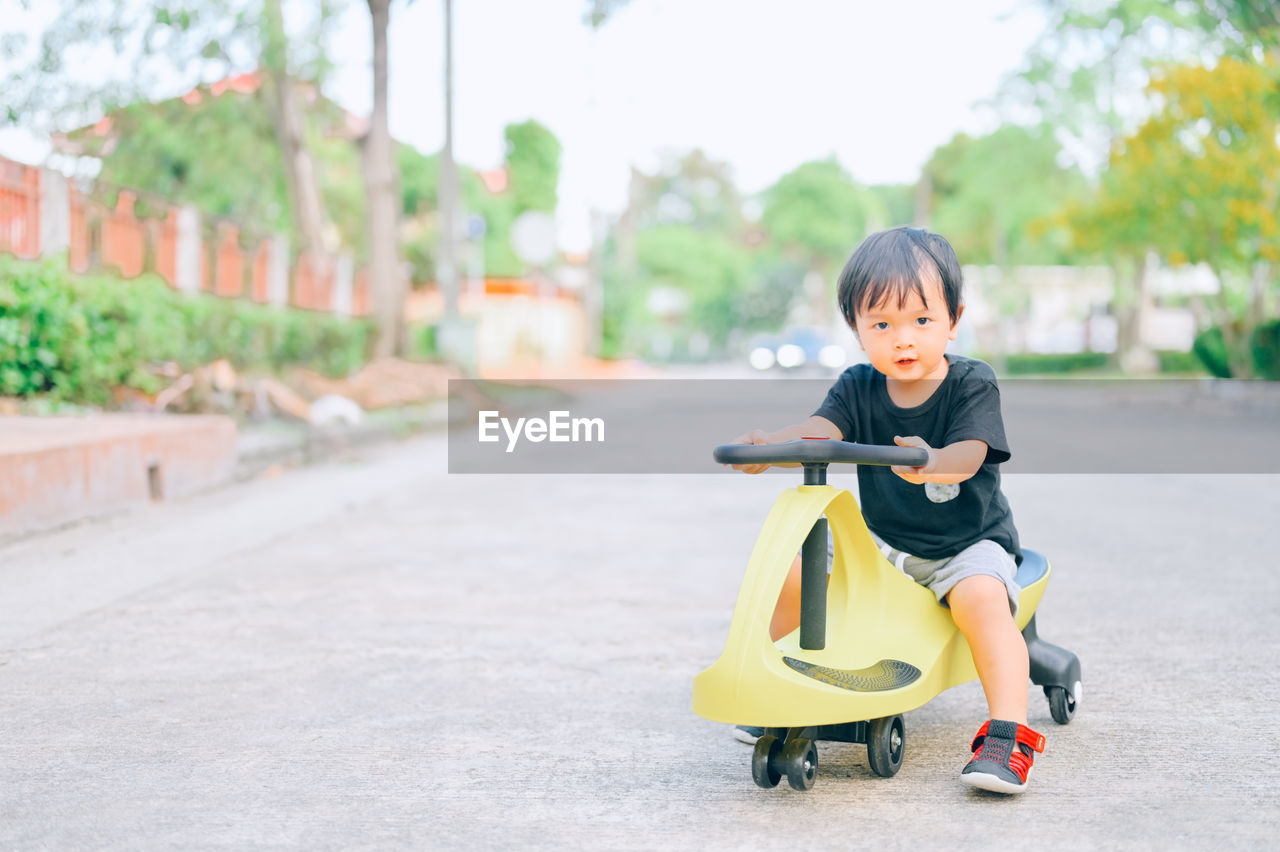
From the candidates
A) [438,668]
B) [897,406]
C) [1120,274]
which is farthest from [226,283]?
[1120,274]

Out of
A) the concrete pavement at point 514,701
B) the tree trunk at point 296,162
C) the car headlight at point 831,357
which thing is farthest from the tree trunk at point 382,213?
the car headlight at point 831,357

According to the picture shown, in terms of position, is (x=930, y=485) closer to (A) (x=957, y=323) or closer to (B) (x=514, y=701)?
(A) (x=957, y=323)

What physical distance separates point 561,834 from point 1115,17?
32236mm

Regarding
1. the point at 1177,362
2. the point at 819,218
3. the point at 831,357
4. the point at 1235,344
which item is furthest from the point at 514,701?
the point at 819,218

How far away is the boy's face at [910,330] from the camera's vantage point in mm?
3195

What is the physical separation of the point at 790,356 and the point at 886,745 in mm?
39713

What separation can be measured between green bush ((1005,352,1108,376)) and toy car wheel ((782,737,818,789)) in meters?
40.5

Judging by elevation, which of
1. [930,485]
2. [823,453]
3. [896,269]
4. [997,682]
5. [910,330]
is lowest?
[997,682]

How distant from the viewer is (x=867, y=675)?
3.11m

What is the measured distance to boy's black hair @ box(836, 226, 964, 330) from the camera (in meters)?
3.18

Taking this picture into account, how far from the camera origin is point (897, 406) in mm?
3363

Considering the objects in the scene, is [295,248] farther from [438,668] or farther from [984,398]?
[984,398]

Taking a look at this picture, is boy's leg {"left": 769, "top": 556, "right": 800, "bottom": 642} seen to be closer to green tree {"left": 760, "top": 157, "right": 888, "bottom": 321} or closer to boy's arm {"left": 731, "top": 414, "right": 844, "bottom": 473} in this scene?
boy's arm {"left": 731, "top": 414, "right": 844, "bottom": 473}

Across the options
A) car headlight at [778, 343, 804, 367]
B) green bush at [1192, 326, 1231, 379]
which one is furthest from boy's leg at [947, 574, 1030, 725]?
car headlight at [778, 343, 804, 367]
